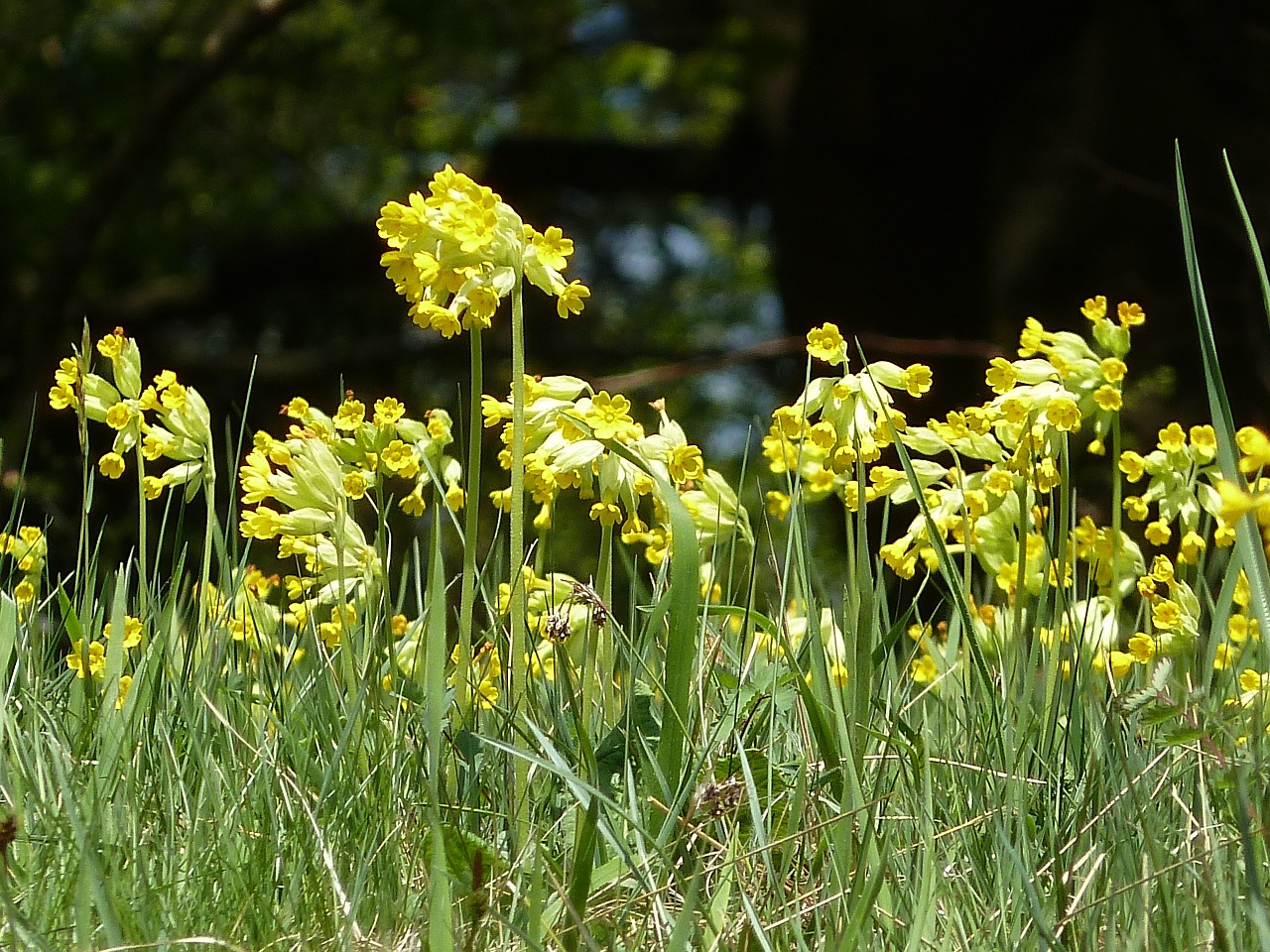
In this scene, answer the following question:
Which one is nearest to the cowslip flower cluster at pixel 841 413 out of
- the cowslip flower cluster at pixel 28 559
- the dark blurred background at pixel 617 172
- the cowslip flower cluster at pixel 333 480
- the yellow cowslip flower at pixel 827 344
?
the yellow cowslip flower at pixel 827 344

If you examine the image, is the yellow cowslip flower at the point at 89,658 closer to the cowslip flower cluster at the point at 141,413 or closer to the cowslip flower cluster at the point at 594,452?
the cowslip flower cluster at the point at 141,413

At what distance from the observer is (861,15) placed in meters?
7.68

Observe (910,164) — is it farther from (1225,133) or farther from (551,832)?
(551,832)

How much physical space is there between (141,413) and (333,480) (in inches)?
14.3

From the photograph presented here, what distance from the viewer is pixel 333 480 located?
6.25ft

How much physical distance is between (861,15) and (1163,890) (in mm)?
7100

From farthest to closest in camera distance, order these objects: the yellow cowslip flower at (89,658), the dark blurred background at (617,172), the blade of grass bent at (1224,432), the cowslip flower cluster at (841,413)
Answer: the dark blurred background at (617,172) → the yellow cowslip flower at (89,658) → the cowslip flower cluster at (841,413) → the blade of grass bent at (1224,432)

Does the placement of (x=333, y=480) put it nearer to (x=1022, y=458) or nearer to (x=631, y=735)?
(x=631, y=735)

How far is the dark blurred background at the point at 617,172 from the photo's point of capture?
6.62 metres

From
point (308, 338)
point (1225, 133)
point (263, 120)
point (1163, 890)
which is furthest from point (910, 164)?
point (1163, 890)

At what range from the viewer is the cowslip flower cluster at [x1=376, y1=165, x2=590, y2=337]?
142cm

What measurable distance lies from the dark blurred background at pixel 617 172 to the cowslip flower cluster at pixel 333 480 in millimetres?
1876

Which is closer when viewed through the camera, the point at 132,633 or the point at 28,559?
the point at 132,633

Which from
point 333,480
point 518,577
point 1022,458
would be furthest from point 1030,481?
point 333,480
